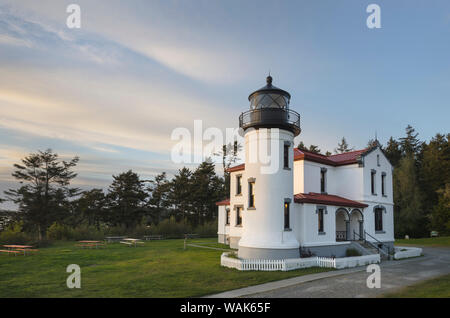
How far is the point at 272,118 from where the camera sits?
53.6 ft

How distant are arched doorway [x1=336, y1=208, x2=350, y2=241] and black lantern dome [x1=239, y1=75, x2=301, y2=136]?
7.17m

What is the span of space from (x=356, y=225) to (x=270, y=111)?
11376mm

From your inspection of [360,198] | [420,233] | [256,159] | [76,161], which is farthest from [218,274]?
[420,233]

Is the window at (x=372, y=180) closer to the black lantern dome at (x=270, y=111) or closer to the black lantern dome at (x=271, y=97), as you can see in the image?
the black lantern dome at (x=270, y=111)

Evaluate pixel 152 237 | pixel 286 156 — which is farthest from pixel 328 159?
pixel 152 237

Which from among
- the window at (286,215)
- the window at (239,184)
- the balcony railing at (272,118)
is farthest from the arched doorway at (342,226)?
the window at (239,184)

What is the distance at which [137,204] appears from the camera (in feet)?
146

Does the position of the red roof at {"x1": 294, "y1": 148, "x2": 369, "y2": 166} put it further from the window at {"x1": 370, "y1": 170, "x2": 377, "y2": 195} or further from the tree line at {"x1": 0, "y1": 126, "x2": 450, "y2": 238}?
the tree line at {"x1": 0, "y1": 126, "x2": 450, "y2": 238}

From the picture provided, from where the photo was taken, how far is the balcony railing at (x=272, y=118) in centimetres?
1636

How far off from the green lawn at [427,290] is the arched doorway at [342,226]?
8.26m

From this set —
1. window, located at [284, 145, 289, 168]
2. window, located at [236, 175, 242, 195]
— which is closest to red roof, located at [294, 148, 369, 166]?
window, located at [284, 145, 289, 168]

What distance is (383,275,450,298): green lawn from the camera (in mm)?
9609

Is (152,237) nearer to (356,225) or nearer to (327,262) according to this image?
(356,225)
